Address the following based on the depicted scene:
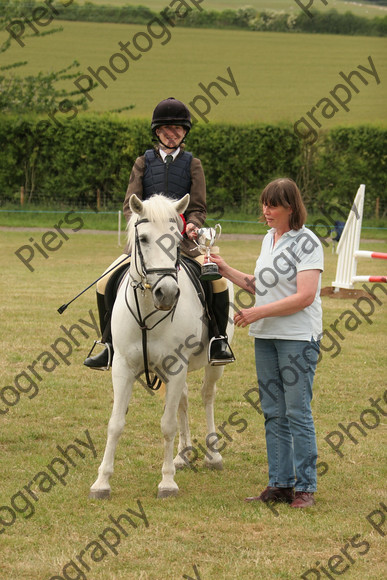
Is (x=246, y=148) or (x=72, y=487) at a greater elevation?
(x=246, y=148)

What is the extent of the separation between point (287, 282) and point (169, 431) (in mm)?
1367

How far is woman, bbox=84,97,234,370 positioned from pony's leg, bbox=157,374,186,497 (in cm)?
52

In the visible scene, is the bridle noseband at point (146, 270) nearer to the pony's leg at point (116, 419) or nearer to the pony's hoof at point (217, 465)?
the pony's leg at point (116, 419)

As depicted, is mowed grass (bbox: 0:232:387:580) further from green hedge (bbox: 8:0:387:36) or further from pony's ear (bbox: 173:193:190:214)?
green hedge (bbox: 8:0:387:36)

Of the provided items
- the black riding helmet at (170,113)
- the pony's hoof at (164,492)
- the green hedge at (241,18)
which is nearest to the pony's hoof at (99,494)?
the pony's hoof at (164,492)

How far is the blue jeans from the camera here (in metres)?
4.73

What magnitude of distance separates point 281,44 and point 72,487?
45.3 m

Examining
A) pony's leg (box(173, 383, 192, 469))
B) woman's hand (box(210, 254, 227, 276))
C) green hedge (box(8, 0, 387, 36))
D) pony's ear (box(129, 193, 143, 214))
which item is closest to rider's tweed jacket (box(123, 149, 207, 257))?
woman's hand (box(210, 254, 227, 276))

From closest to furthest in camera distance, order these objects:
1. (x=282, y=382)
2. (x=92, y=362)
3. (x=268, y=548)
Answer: (x=268, y=548) < (x=282, y=382) < (x=92, y=362)

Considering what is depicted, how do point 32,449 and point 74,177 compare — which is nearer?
point 32,449

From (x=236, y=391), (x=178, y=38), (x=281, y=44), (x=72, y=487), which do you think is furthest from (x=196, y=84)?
(x=72, y=487)

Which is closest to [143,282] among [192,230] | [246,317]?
[246,317]

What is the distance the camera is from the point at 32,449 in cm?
598

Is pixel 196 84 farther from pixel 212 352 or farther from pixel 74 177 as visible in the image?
pixel 212 352
